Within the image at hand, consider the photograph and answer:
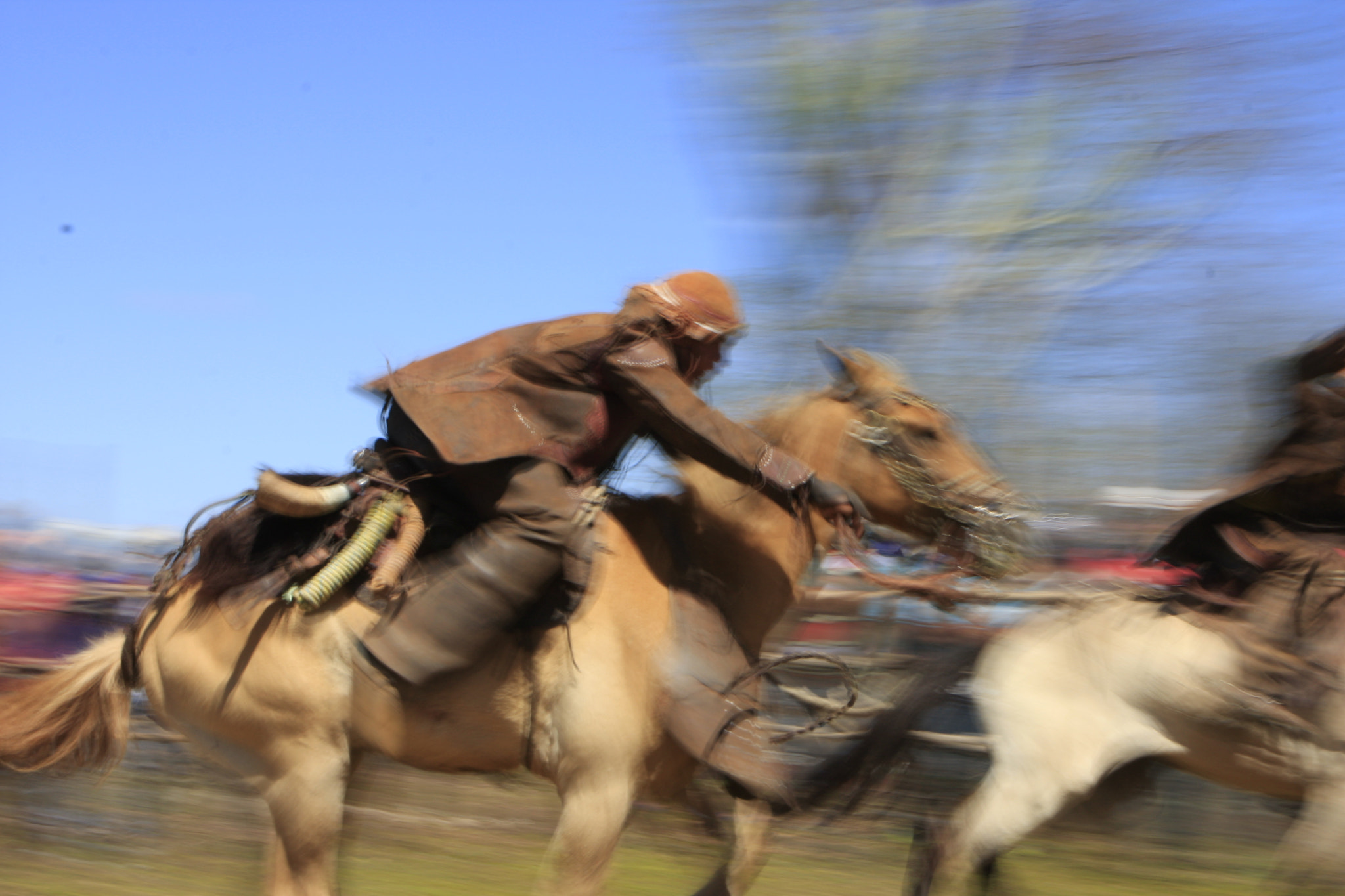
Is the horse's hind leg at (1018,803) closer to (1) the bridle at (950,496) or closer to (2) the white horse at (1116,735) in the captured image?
(2) the white horse at (1116,735)

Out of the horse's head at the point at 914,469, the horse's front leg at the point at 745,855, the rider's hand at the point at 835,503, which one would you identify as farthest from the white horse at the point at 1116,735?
the rider's hand at the point at 835,503

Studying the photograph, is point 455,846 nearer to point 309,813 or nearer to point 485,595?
point 309,813

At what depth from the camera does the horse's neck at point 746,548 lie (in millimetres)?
3682

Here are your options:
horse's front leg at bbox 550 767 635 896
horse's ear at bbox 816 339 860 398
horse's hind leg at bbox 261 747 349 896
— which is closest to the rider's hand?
horse's ear at bbox 816 339 860 398

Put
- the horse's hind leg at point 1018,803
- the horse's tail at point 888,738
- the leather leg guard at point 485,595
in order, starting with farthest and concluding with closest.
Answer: the horse's tail at point 888,738 < the horse's hind leg at point 1018,803 < the leather leg guard at point 485,595

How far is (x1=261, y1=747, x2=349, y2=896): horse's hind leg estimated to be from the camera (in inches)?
135

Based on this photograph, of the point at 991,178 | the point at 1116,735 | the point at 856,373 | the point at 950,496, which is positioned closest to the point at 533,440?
the point at 856,373

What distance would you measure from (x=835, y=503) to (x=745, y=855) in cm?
124

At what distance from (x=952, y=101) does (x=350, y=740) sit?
689cm

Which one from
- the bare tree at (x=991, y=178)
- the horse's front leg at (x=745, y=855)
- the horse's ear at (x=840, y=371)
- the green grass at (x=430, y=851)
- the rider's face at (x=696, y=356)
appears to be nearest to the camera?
the rider's face at (x=696, y=356)

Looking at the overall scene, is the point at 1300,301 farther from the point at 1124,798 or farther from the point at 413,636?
the point at 413,636

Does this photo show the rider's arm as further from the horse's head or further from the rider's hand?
the horse's head

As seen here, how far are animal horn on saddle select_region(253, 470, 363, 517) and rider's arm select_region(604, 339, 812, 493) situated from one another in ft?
2.86

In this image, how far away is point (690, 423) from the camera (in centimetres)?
339
